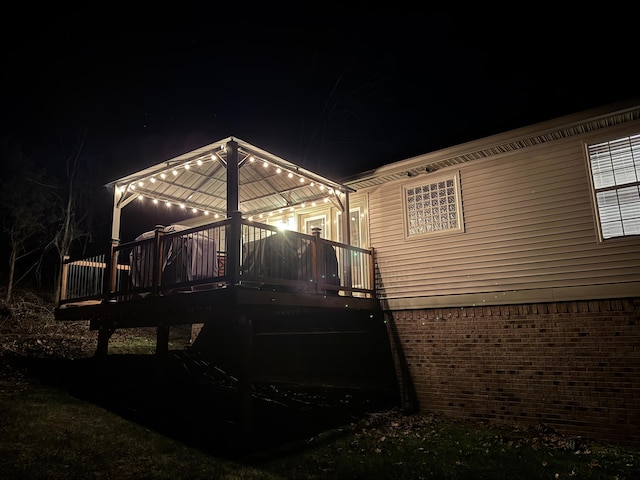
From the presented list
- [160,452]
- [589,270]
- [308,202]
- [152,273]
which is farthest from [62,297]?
[589,270]

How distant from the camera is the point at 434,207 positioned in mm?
9164

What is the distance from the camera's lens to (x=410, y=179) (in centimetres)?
955

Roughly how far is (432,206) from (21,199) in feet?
63.0

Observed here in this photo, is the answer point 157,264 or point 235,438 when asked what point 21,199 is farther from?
point 235,438

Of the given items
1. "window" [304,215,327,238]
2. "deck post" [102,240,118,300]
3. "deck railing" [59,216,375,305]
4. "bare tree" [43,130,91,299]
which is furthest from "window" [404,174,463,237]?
"bare tree" [43,130,91,299]

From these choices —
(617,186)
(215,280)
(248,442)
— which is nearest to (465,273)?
(617,186)

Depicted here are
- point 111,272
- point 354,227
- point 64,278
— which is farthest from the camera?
point 354,227

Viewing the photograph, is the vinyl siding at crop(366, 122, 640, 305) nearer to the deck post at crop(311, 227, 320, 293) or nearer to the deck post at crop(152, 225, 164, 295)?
the deck post at crop(311, 227, 320, 293)

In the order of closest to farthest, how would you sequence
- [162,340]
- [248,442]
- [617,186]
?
[248,442], [617,186], [162,340]

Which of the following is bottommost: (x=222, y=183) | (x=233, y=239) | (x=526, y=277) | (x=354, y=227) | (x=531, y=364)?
(x=531, y=364)

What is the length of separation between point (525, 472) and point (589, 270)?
136 inches

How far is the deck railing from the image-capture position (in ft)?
22.9

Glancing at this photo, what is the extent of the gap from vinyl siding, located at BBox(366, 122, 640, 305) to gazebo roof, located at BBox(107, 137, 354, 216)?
241 cm

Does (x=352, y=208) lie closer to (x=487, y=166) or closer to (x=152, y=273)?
(x=487, y=166)
